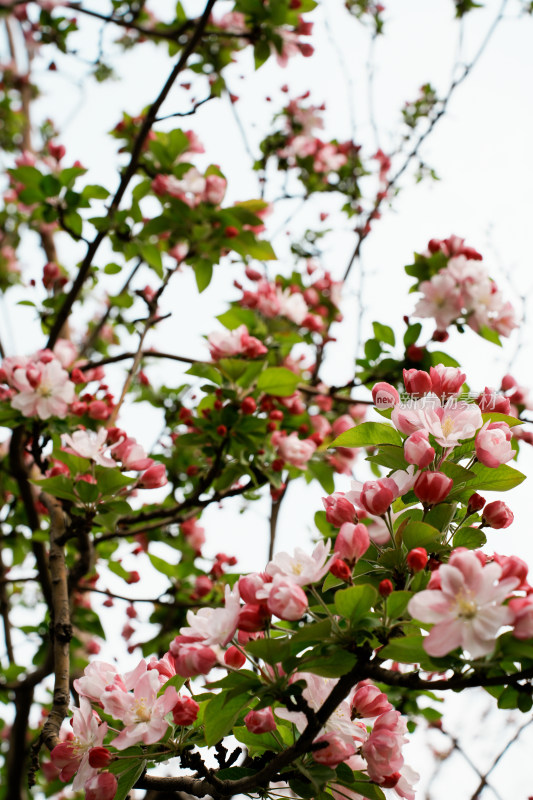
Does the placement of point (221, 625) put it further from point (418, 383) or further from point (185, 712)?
point (418, 383)

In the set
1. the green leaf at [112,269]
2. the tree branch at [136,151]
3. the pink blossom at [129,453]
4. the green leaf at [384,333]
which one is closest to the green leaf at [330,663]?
the pink blossom at [129,453]

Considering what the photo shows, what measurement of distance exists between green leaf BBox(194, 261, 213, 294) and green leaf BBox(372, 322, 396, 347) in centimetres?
61

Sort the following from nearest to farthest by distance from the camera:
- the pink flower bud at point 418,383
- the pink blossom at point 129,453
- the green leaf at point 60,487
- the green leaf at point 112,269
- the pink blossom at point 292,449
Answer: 1. the pink flower bud at point 418,383
2. the green leaf at point 60,487
3. the pink blossom at point 129,453
4. the pink blossom at point 292,449
5. the green leaf at point 112,269

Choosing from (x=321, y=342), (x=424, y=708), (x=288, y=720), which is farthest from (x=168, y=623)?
(x=288, y=720)

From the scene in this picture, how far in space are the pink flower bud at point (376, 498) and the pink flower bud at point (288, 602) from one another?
155mm

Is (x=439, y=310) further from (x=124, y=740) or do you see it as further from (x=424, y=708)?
(x=124, y=740)

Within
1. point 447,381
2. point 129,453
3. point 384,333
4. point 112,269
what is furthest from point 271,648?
point 112,269

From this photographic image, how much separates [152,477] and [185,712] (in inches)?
34.6

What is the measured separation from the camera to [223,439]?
6.16ft

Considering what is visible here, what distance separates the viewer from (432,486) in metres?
0.83

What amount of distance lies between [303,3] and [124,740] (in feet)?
7.78

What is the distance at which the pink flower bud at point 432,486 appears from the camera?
829 mm

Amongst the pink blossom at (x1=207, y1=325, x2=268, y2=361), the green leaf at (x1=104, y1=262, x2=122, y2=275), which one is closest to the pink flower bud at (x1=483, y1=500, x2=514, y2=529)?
the pink blossom at (x1=207, y1=325, x2=268, y2=361)

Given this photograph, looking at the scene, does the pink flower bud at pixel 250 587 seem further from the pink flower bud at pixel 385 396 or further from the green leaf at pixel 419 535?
the pink flower bud at pixel 385 396
